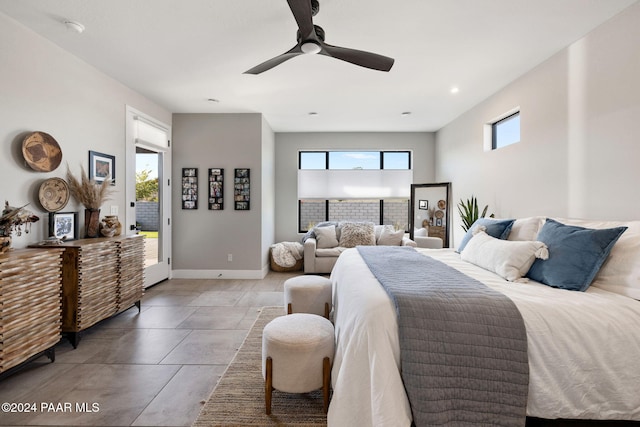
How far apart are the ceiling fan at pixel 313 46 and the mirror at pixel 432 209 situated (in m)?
3.44

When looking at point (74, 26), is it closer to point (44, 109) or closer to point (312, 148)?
point (44, 109)

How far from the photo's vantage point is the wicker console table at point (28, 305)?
1855 millimetres

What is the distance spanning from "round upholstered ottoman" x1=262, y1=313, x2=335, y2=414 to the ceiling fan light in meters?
1.92

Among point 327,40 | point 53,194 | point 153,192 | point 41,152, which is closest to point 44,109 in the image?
point 41,152

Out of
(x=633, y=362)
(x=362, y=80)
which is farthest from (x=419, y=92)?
(x=633, y=362)

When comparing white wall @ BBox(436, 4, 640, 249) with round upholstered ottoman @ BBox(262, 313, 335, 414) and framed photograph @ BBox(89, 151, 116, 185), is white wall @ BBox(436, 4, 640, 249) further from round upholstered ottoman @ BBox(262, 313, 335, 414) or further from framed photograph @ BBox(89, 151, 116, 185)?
framed photograph @ BBox(89, 151, 116, 185)

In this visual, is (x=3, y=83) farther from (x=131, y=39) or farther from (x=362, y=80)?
(x=362, y=80)

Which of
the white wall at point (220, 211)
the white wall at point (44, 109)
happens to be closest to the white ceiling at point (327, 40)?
the white wall at point (44, 109)

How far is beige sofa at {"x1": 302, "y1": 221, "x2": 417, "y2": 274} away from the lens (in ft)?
16.4

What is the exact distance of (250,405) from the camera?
5.80ft

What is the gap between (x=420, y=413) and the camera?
1.24m

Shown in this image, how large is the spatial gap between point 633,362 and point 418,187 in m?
4.30

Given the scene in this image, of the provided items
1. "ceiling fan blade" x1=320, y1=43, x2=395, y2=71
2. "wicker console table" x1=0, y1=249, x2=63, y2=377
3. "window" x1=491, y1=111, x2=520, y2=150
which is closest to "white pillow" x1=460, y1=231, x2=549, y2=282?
"ceiling fan blade" x1=320, y1=43, x2=395, y2=71

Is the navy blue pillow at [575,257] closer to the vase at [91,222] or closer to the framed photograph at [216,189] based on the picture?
the vase at [91,222]
